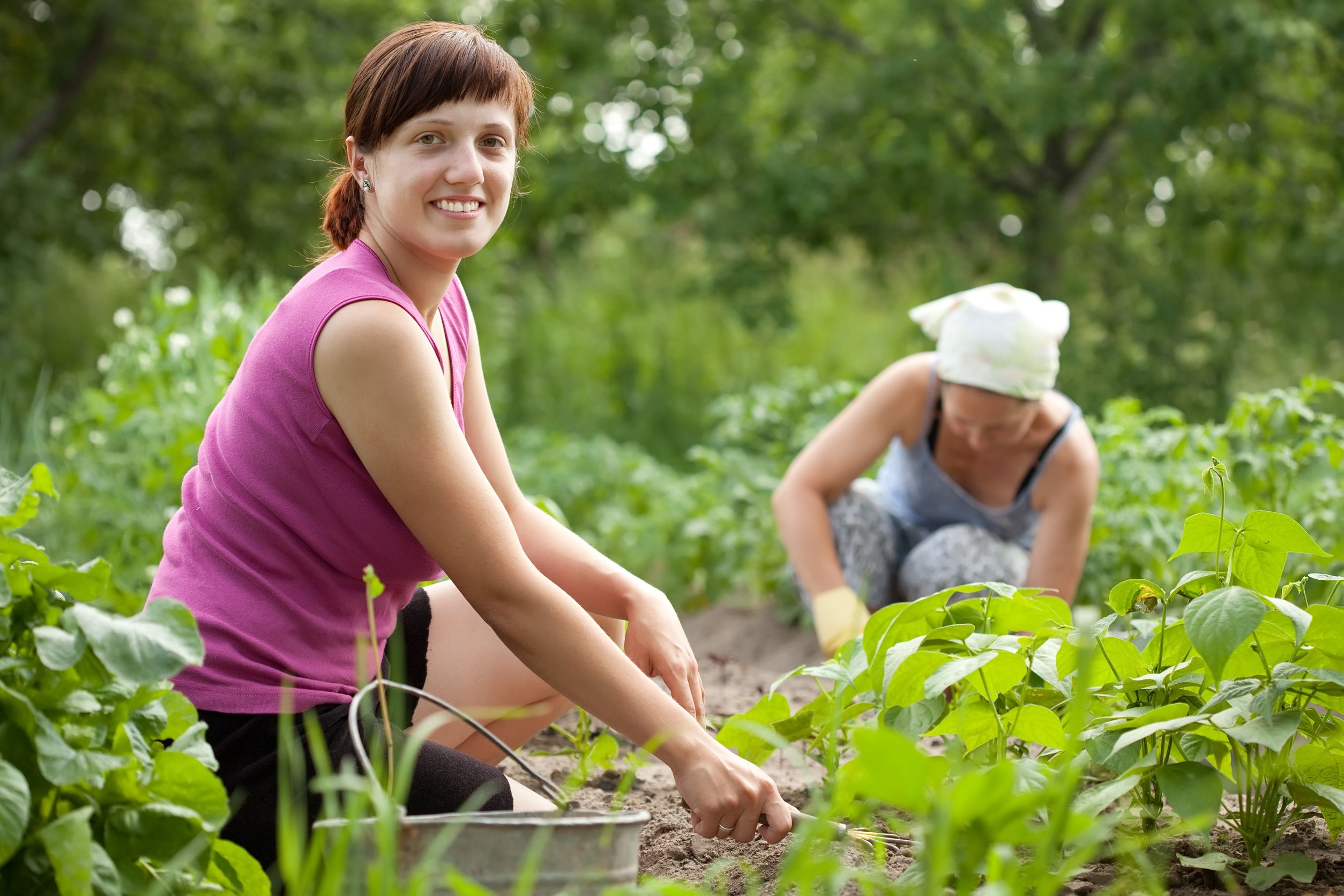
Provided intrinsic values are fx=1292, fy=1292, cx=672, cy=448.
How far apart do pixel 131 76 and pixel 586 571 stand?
9220 mm

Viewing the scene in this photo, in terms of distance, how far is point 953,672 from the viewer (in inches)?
58.7

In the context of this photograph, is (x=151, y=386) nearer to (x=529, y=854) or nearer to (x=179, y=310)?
(x=179, y=310)

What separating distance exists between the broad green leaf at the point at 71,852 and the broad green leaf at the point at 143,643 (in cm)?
14

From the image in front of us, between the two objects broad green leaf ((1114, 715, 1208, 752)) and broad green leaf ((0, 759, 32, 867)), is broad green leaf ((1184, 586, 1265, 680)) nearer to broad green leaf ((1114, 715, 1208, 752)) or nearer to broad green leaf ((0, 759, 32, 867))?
broad green leaf ((1114, 715, 1208, 752))

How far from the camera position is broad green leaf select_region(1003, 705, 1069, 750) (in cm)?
165

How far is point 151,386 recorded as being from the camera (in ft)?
12.5

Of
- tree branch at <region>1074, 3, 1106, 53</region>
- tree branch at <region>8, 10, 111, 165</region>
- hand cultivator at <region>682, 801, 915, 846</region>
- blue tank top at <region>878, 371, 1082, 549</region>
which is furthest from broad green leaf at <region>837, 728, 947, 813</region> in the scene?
tree branch at <region>8, 10, 111, 165</region>

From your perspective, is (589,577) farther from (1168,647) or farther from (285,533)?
(1168,647)

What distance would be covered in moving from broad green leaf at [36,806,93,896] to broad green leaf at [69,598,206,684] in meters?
0.14

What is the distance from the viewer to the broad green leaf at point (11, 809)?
3.80ft

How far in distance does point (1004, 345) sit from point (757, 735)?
142 centimetres

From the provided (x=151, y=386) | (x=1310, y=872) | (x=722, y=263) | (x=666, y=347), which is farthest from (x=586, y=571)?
(x=666, y=347)

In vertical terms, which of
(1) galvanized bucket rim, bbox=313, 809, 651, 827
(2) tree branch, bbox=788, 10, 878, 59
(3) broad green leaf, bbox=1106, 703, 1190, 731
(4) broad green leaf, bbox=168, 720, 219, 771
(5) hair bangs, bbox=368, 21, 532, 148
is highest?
(2) tree branch, bbox=788, 10, 878, 59

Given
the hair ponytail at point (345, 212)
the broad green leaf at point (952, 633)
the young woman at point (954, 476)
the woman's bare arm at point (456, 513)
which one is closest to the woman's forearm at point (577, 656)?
the woman's bare arm at point (456, 513)
